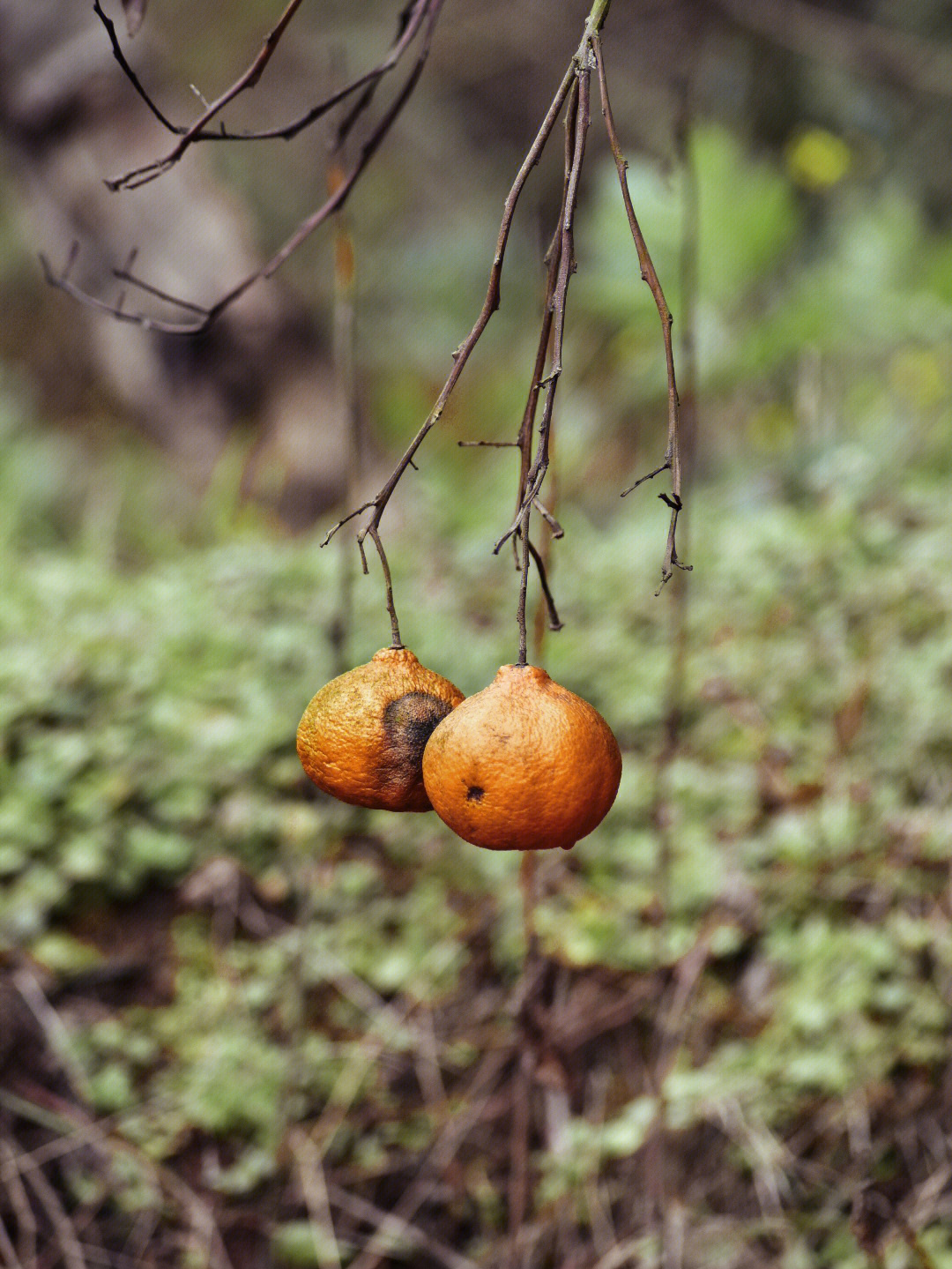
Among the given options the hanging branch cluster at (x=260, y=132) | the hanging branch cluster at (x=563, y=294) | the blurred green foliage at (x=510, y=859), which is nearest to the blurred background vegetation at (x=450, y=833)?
the blurred green foliage at (x=510, y=859)

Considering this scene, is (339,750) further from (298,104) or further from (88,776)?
(298,104)

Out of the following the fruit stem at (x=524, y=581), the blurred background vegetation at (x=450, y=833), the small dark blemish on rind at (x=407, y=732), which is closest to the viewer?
the fruit stem at (x=524, y=581)

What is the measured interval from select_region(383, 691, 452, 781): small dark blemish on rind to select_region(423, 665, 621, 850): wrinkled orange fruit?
0.02m

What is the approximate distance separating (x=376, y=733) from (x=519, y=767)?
10cm

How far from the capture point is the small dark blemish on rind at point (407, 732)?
0.61 meters

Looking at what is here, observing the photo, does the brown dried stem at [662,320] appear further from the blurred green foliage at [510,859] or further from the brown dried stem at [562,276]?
the blurred green foliage at [510,859]

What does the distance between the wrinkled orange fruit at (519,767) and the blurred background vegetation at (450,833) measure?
0.61 meters

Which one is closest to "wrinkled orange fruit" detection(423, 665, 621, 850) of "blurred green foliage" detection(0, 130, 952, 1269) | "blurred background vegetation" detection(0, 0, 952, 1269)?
"blurred background vegetation" detection(0, 0, 952, 1269)

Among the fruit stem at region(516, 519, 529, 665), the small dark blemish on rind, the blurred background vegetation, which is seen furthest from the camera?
the blurred background vegetation

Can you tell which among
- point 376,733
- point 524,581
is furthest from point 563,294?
point 376,733

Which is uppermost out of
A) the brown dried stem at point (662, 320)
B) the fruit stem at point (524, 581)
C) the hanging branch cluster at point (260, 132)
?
the hanging branch cluster at point (260, 132)

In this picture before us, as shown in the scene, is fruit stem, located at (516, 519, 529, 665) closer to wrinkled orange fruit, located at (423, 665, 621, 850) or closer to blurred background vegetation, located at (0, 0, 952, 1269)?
wrinkled orange fruit, located at (423, 665, 621, 850)

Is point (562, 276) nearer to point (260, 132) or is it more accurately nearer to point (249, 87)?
point (249, 87)

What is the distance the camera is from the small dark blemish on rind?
61 centimetres
